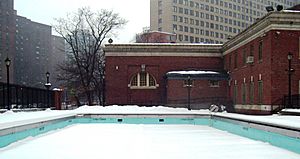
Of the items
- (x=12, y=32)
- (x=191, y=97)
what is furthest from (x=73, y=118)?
(x=12, y=32)

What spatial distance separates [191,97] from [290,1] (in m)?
116

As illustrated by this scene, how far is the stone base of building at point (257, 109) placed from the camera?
22.5 meters

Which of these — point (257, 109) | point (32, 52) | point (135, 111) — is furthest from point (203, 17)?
point (135, 111)

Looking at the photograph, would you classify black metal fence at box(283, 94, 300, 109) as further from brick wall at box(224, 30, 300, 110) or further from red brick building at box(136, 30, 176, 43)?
red brick building at box(136, 30, 176, 43)

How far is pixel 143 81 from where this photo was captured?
114ft

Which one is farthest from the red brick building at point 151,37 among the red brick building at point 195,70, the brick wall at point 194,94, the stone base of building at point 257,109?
the stone base of building at point 257,109

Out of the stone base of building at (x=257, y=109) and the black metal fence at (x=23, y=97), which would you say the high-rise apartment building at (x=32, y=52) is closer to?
the black metal fence at (x=23, y=97)

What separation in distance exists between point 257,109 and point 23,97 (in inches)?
640

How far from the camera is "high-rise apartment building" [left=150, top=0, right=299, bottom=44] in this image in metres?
90.9

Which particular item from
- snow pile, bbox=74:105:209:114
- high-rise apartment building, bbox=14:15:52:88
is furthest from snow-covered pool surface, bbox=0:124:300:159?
high-rise apartment building, bbox=14:15:52:88

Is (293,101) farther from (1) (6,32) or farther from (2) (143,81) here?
(1) (6,32)

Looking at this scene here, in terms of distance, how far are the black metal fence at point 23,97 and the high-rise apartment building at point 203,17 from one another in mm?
64434

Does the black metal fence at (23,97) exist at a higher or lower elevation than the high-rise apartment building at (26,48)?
lower

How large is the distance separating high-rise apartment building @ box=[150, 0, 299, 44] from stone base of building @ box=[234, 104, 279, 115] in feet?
186
